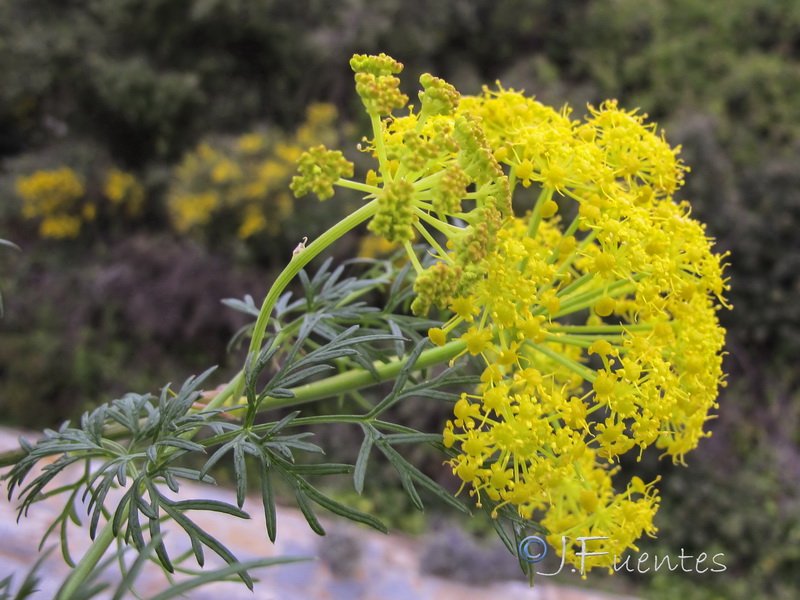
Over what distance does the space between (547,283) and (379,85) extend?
340 millimetres

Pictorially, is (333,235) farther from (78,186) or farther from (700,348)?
(78,186)

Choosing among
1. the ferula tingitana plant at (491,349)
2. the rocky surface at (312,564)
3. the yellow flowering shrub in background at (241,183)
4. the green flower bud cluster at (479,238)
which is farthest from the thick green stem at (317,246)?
the yellow flowering shrub in background at (241,183)

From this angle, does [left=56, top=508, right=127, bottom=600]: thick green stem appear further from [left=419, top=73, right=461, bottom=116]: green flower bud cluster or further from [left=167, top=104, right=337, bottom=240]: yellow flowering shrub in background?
[left=167, top=104, right=337, bottom=240]: yellow flowering shrub in background

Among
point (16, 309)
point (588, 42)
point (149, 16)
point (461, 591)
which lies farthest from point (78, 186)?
point (588, 42)

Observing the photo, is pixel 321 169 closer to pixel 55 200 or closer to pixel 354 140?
pixel 354 140

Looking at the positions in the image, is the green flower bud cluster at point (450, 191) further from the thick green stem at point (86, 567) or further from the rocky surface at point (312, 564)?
the rocky surface at point (312, 564)

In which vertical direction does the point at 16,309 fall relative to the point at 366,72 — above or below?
below

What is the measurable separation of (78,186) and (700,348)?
563 cm

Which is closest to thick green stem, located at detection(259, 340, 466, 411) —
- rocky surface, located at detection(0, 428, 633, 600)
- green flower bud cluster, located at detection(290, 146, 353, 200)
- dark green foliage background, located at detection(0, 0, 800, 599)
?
green flower bud cluster, located at detection(290, 146, 353, 200)

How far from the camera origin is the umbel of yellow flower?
32.7 inches

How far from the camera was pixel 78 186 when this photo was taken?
5578 mm

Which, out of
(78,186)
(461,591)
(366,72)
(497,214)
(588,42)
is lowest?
(461,591)

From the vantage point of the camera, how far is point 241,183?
5270 millimetres

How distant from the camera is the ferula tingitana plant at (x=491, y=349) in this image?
83 centimetres
